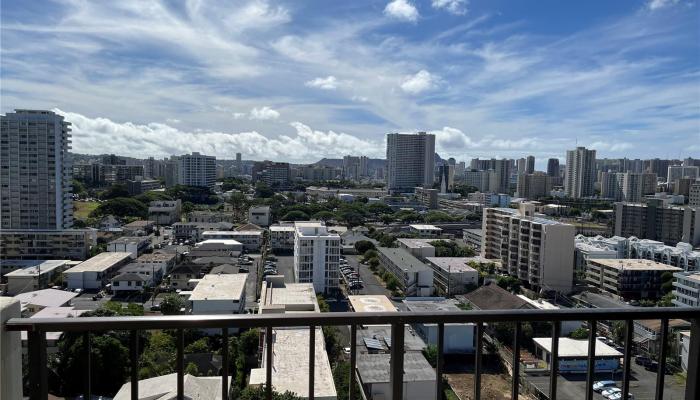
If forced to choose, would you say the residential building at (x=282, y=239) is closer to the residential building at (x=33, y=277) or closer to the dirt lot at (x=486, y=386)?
the residential building at (x=33, y=277)

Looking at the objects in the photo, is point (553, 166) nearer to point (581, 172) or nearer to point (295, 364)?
point (581, 172)

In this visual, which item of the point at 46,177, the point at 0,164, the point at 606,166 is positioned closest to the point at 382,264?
the point at 46,177

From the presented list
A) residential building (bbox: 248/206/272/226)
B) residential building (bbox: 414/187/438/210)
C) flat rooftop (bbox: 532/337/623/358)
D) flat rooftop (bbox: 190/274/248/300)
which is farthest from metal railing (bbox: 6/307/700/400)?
residential building (bbox: 414/187/438/210)

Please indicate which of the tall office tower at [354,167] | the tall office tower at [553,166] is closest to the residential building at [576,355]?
the tall office tower at [553,166]

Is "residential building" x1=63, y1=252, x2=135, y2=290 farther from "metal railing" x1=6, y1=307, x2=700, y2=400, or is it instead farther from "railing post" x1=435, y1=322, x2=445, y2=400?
"railing post" x1=435, y1=322, x2=445, y2=400

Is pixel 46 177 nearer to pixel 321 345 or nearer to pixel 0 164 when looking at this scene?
pixel 0 164
